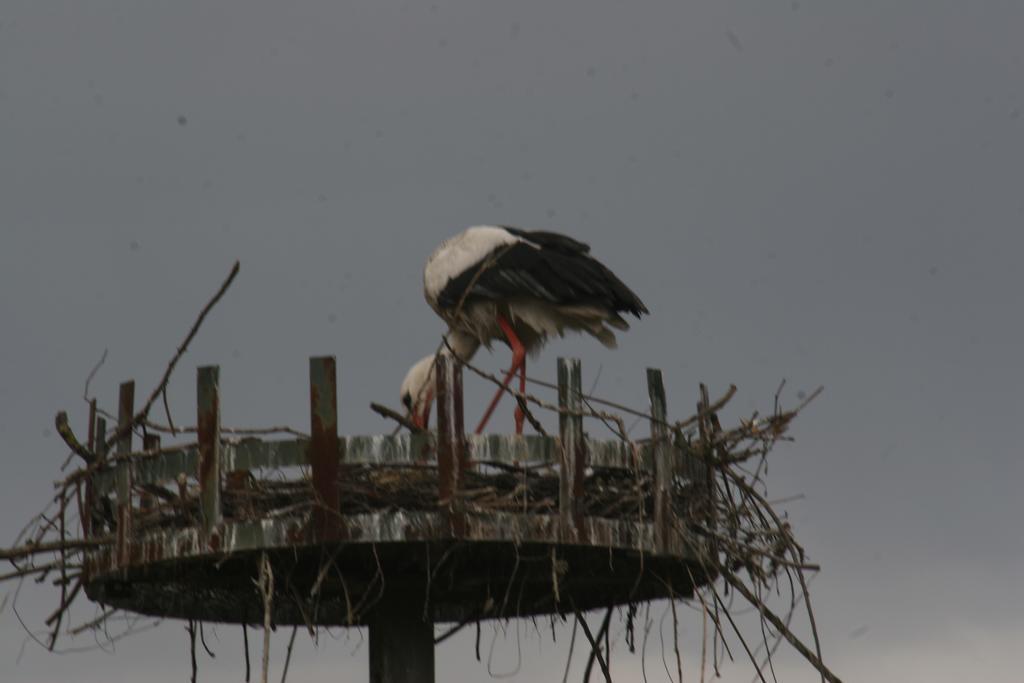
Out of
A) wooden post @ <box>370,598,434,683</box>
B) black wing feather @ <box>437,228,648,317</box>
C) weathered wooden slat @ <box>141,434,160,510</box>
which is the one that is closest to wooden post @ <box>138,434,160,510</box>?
weathered wooden slat @ <box>141,434,160,510</box>

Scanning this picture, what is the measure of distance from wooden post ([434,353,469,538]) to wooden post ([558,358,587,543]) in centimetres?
45

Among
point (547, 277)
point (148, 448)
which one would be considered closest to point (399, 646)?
point (148, 448)

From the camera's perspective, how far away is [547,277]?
36.4 ft

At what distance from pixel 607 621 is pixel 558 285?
1.82m

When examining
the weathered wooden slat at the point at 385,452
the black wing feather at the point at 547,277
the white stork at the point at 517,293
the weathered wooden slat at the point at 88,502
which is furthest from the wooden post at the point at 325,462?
the black wing feather at the point at 547,277

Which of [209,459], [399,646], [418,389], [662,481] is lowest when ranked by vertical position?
[399,646]

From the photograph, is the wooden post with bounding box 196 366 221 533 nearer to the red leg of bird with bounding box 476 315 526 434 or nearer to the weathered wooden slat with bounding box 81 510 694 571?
the weathered wooden slat with bounding box 81 510 694 571

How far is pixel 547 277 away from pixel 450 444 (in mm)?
2613

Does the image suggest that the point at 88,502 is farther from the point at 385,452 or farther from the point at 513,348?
the point at 513,348

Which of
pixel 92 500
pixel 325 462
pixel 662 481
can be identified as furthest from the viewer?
pixel 92 500

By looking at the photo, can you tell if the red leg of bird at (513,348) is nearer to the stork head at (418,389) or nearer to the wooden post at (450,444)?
the stork head at (418,389)

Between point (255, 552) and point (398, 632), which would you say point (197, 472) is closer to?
point (255, 552)

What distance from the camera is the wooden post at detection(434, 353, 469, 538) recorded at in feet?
28.3

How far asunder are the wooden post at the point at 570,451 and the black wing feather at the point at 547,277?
202cm
